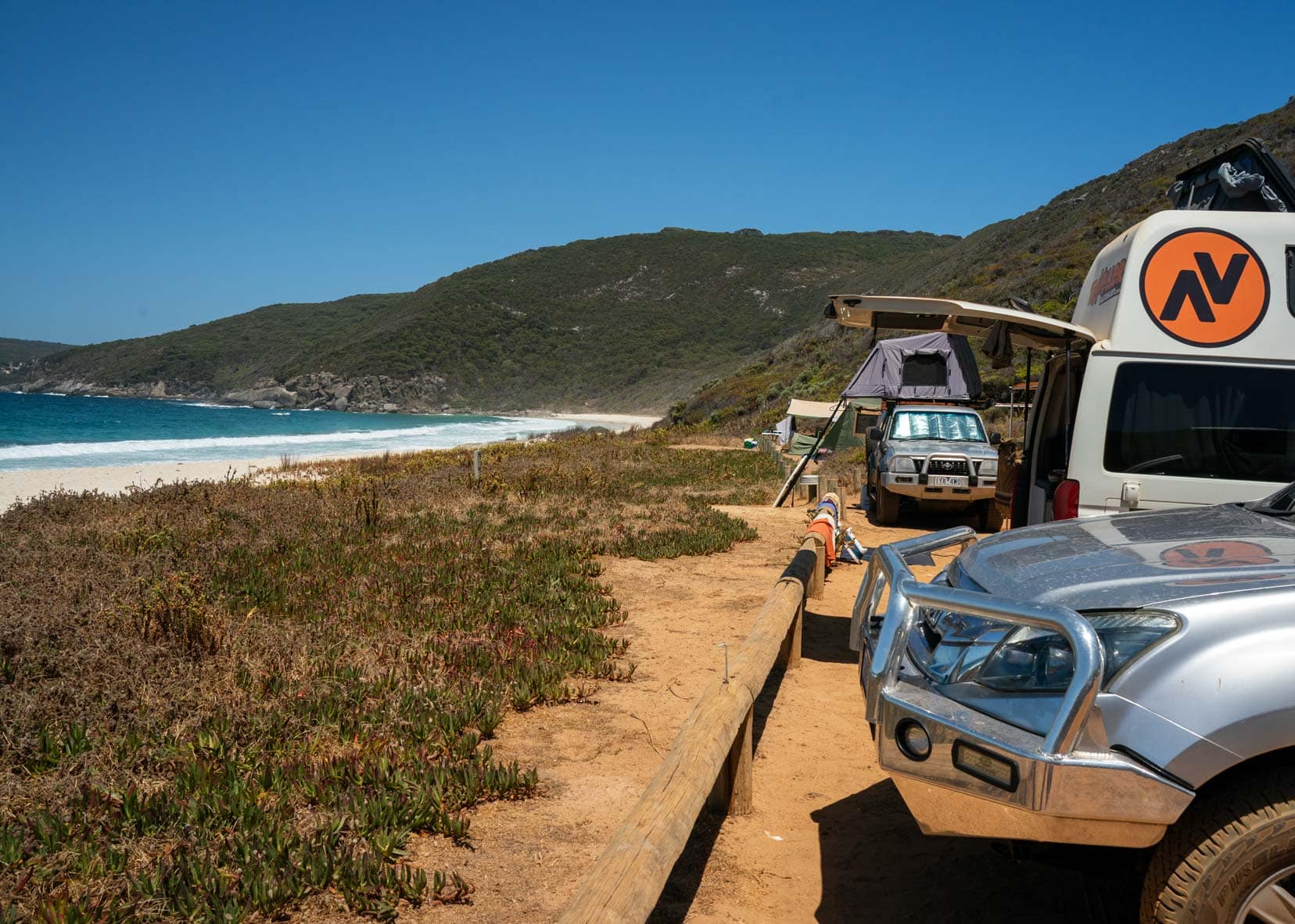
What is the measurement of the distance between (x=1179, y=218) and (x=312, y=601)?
20.7 feet

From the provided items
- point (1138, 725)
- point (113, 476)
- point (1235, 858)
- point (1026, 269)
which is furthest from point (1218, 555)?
point (1026, 269)

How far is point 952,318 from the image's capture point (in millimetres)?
6785

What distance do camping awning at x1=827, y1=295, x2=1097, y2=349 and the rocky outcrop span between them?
90139 mm

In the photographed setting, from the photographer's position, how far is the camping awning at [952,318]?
5.60 meters

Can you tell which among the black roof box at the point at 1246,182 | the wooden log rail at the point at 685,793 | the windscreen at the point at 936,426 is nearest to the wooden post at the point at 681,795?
the wooden log rail at the point at 685,793

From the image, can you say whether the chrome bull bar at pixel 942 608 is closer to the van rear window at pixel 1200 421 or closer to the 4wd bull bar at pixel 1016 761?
the 4wd bull bar at pixel 1016 761

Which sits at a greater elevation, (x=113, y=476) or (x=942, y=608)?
(x=942, y=608)

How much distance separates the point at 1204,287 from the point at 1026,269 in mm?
34715

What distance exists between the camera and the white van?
4.97m

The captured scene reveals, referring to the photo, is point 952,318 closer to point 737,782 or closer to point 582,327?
point 737,782

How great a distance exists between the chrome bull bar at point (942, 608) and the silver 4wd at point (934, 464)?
336 inches

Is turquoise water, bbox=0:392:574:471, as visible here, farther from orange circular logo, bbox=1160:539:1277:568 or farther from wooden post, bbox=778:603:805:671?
orange circular logo, bbox=1160:539:1277:568

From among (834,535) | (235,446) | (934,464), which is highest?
(934,464)

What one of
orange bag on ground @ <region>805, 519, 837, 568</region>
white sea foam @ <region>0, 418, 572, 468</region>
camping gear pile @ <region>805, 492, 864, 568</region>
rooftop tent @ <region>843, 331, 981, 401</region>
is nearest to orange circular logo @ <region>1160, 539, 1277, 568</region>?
orange bag on ground @ <region>805, 519, 837, 568</region>
